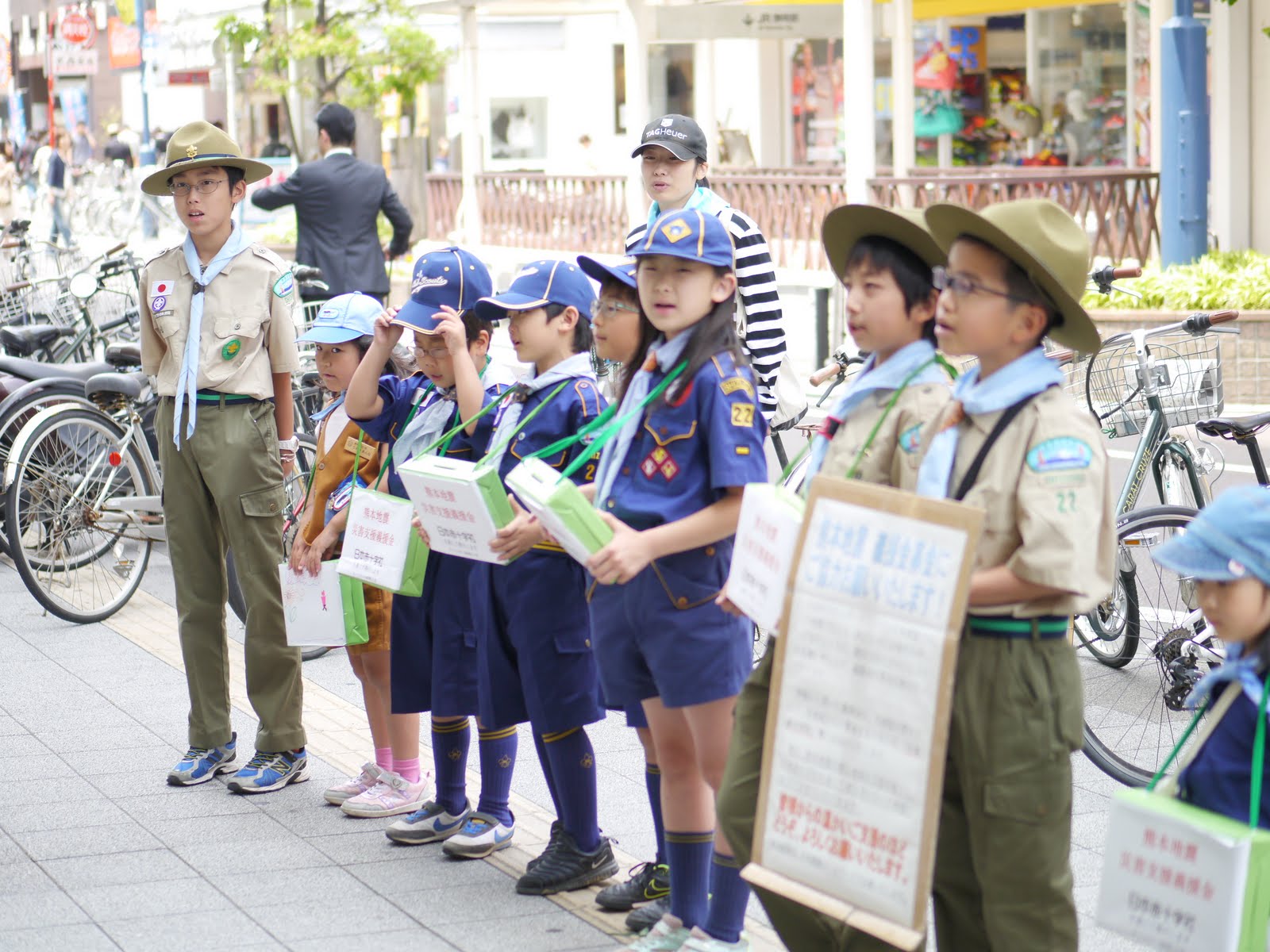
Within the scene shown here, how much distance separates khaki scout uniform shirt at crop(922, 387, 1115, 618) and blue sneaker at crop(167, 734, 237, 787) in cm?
341

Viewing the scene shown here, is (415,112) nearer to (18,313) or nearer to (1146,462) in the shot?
(18,313)

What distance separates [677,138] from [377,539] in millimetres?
2060

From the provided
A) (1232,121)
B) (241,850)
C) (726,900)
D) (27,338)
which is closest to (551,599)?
(726,900)

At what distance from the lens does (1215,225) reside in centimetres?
1681

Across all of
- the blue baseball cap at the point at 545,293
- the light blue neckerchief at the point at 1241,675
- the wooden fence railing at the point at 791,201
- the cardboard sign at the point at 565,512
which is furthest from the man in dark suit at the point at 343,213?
the light blue neckerchief at the point at 1241,675

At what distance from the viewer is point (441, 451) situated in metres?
5.01

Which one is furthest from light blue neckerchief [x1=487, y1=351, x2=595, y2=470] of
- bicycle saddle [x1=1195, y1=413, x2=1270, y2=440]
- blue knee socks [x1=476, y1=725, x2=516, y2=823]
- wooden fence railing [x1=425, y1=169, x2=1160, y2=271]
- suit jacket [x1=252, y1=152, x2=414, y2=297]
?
wooden fence railing [x1=425, y1=169, x2=1160, y2=271]

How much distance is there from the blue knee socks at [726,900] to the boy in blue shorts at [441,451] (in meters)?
1.13

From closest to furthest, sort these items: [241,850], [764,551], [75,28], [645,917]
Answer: [764,551], [645,917], [241,850], [75,28]

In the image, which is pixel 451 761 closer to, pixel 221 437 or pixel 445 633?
pixel 445 633

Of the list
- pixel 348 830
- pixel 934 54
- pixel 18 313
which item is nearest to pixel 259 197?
pixel 18 313

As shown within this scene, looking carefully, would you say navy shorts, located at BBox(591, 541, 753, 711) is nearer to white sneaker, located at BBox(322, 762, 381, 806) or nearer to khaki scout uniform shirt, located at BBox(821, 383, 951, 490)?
khaki scout uniform shirt, located at BBox(821, 383, 951, 490)

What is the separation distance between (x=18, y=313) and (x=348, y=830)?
8830 millimetres

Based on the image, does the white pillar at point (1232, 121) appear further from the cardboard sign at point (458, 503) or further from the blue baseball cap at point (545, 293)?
the cardboard sign at point (458, 503)
